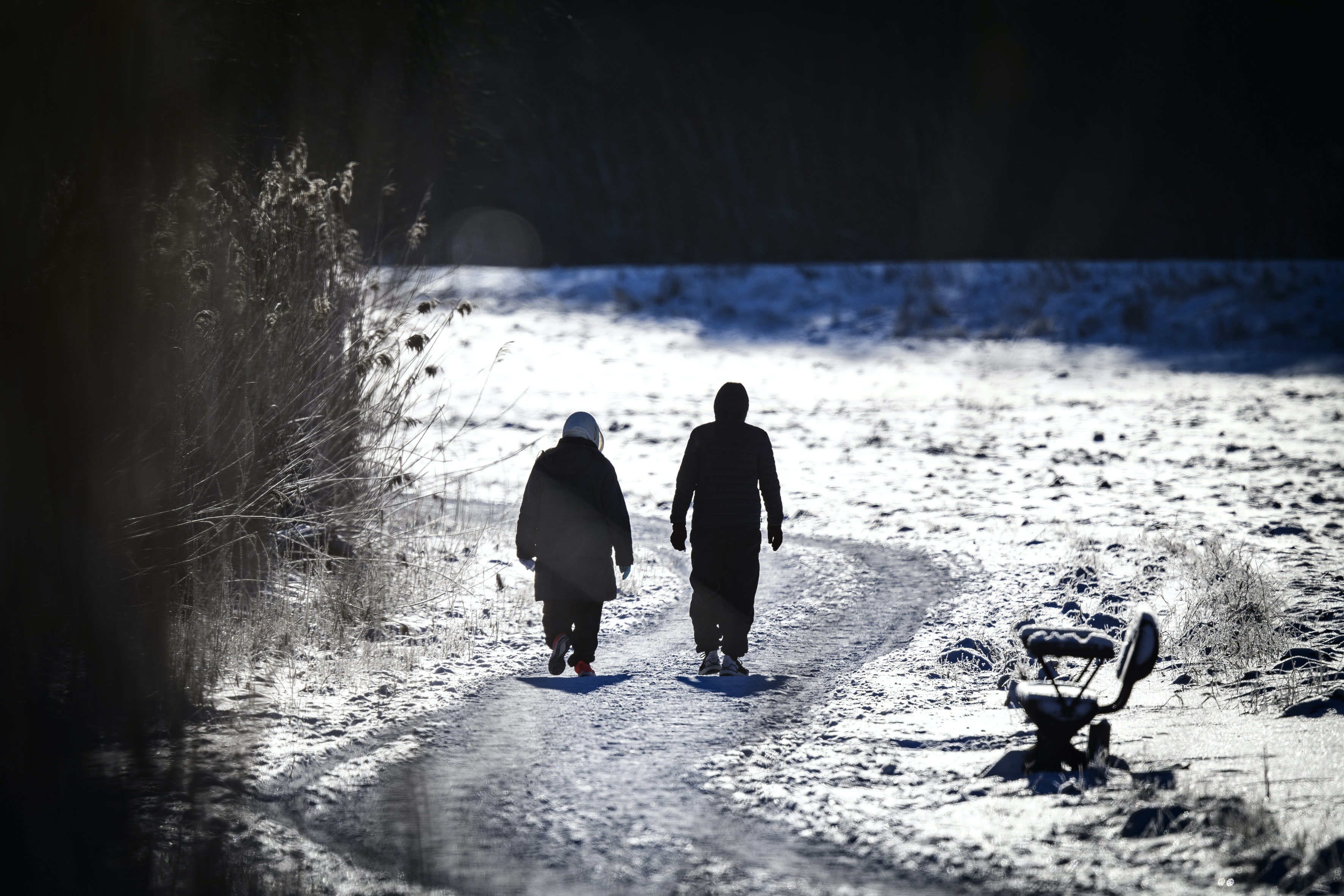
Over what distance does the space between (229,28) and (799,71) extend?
26.9 metres

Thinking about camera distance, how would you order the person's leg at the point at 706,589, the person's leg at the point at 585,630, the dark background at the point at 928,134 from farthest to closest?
the dark background at the point at 928,134, the person's leg at the point at 585,630, the person's leg at the point at 706,589

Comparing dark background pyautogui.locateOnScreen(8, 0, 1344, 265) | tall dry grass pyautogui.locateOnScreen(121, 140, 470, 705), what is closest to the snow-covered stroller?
tall dry grass pyautogui.locateOnScreen(121, 140, 470, 705)

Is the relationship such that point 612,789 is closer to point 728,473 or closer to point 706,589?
point 706,589

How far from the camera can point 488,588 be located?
900 centimetres

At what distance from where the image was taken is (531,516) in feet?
22.5

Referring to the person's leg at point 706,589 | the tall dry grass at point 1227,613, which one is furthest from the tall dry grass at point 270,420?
the tall dry grass at point 1227,613

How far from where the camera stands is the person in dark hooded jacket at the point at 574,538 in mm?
6801

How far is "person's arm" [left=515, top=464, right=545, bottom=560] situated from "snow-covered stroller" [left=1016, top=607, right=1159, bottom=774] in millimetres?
3089

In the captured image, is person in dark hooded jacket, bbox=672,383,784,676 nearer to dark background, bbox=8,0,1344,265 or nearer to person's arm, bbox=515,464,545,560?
person's arm, bbox=515,464,545,560

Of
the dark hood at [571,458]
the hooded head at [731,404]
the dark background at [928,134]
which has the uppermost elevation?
the dark background at [928,134]

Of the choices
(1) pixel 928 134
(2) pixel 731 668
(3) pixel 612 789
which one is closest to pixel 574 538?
(2) pixel 731 668

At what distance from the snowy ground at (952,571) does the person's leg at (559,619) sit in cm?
30

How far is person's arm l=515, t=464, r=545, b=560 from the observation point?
22.4 feet

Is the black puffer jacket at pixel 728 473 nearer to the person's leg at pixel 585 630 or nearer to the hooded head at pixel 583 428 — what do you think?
the hooded head at pixel 583 428
